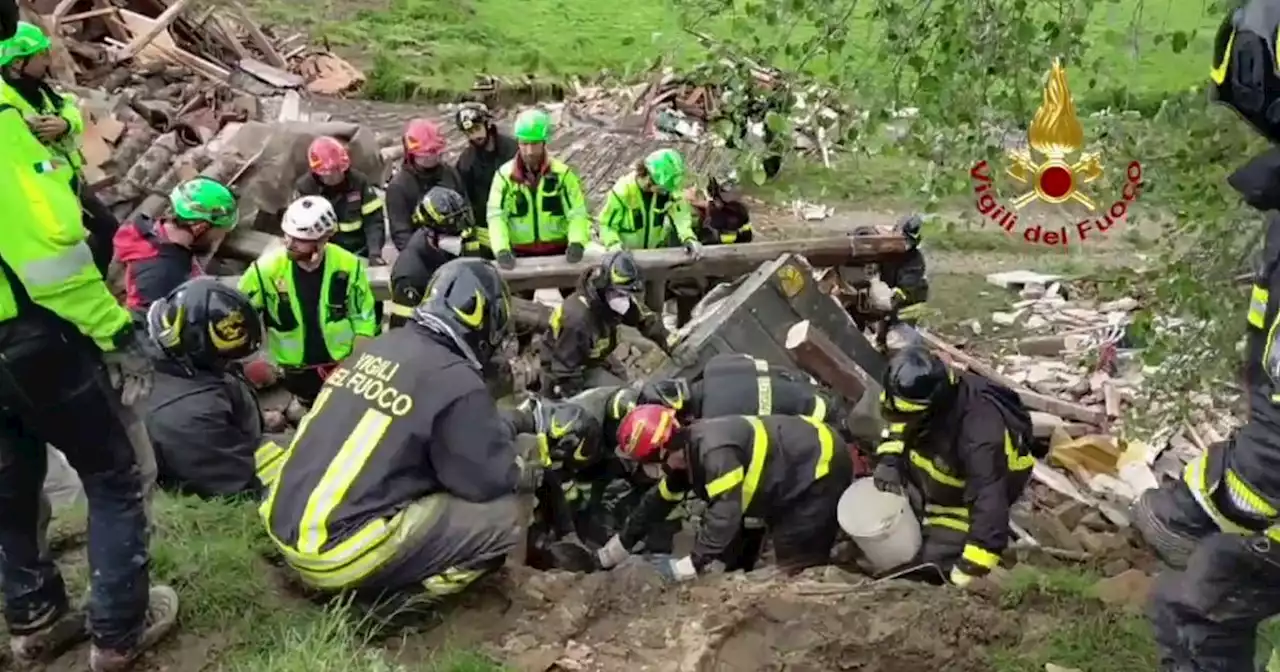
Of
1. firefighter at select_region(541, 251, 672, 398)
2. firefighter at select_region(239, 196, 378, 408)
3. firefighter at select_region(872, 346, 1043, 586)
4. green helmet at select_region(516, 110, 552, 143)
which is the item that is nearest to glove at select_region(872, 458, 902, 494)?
firefighter at select_region(872, 346, 1043, 586)

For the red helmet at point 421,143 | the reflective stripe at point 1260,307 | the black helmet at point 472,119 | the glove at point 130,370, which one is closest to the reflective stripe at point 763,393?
the reflective stripe at point 1260,307

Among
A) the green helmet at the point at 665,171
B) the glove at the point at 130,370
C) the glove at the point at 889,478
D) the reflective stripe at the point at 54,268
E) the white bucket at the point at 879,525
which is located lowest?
the white bucket at the point at 879,525

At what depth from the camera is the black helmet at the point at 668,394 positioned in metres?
6.15

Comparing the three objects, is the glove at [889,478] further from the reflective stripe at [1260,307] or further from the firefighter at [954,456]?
the reflective stripe at [1260,307]

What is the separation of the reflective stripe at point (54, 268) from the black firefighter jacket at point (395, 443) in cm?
120

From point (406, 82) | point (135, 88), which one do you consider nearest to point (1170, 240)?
point (135, 88)

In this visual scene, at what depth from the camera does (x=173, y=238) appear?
6.27m

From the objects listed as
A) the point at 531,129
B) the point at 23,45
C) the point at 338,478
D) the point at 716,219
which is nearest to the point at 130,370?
the point at 338,478

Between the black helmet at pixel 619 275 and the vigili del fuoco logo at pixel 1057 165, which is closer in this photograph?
the vigili del fuoco logo at pixel 1057 165

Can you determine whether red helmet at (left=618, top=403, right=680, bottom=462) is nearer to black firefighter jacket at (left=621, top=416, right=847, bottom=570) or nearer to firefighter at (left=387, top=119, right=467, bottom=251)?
black firefighter jacket at (left=621, top=416, right=847, bottom=570)

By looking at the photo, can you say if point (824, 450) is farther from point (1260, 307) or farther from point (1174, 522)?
point (1260, 307)

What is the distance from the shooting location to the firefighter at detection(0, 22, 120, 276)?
5270 millimetres

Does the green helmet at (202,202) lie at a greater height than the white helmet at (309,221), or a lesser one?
greater

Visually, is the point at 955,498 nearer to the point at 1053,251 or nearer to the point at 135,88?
the point at 1053,251
